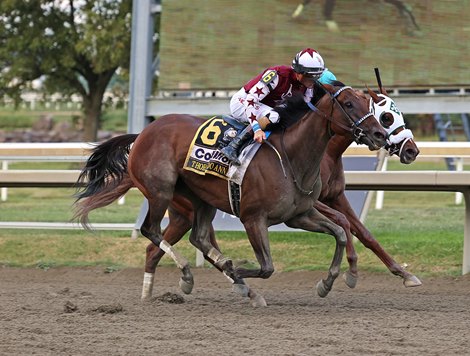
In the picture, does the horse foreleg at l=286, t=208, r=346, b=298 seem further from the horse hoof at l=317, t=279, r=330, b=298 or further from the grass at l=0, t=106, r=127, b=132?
the grass at l=0, t=106, r=127, b=132

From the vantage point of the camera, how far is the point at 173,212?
8.06m

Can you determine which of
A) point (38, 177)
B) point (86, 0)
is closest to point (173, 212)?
point (38, 177)

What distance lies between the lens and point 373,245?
7.62 m

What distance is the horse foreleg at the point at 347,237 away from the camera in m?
7.47

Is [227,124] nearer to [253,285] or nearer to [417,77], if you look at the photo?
[253,285]

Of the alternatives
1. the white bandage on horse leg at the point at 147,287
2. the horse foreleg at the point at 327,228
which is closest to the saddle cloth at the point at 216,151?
the horse foreleg at the point at 327,228

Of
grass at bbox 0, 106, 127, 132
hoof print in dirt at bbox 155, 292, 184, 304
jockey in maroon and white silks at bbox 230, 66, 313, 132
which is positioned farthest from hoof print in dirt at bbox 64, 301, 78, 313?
grass at bbox 0, 106, 127, 132

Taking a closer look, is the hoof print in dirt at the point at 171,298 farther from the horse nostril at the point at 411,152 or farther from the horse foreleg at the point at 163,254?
the horse nostril at the point at 411,152

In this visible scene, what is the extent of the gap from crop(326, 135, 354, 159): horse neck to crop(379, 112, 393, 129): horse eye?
0.83 m

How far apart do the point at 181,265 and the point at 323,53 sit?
138 inches

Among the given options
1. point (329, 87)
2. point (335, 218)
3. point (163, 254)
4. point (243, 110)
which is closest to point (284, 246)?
point (163, 254)

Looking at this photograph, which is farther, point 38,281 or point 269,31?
point 269,31

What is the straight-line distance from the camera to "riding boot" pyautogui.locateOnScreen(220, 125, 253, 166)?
7.04m

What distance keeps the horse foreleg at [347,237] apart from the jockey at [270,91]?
0.85m
